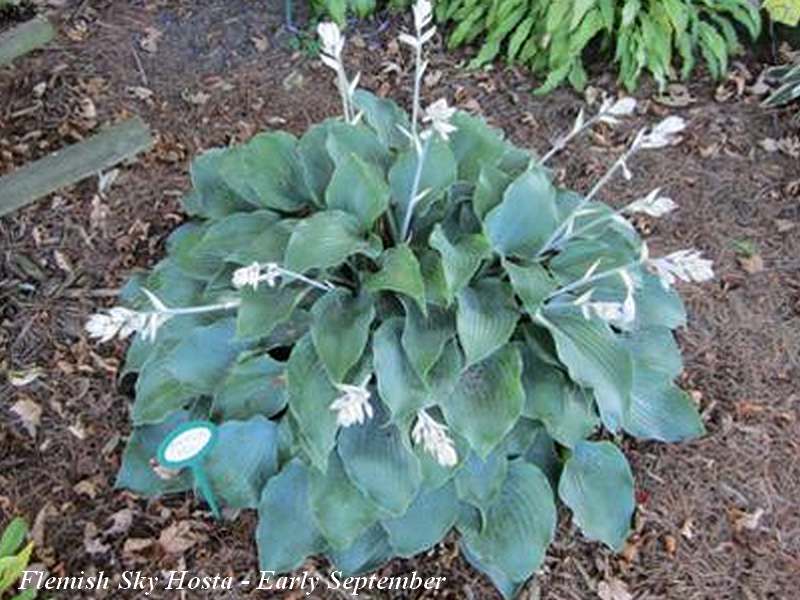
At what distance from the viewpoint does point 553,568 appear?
244 centimetres

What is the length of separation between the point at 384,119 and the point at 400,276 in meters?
0.57

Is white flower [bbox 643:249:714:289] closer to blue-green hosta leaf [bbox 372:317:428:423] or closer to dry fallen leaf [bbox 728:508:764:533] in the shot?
blue-green hosta leaf [bbox 372:317:428:423]

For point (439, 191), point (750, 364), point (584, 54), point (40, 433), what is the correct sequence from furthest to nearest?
point (584, 54) < point (750, 364) < point (40, 433) < point (439, 191)

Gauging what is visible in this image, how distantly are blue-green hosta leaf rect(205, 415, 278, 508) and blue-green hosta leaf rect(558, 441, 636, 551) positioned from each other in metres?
0.71

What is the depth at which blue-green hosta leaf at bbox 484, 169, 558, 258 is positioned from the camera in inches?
84.1

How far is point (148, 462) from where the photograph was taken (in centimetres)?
245

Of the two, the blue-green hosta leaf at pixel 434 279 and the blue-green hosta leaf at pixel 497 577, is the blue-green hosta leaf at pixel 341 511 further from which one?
the blue-green hosta leaf at pixel 434 279

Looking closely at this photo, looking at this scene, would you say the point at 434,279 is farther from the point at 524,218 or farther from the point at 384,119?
the point at 384,119

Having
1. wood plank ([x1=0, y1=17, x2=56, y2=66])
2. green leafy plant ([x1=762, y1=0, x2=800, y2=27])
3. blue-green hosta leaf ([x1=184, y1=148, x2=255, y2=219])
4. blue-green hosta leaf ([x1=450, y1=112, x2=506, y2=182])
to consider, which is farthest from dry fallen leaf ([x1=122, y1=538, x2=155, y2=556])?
green leafy plant ([x1=762, y1=0, x2=800, y2=27])

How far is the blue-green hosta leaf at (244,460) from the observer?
2.28 m

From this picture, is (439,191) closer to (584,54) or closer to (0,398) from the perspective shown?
(0,398)

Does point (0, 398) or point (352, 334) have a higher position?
point (352, 334)

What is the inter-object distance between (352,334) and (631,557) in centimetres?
99

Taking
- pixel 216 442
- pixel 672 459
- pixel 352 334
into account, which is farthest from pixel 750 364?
pixel 216 442
